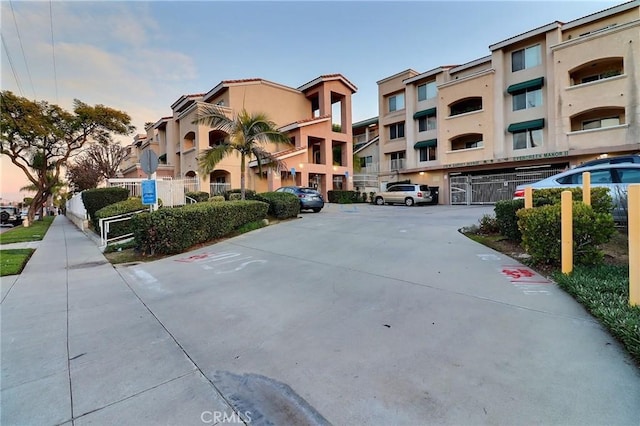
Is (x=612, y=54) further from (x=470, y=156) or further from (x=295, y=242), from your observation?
(x=295, y=242)

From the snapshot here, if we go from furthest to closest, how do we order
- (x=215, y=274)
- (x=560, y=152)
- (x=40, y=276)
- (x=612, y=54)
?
(x=560, y=152), (x=612, y=54), (x=40, y=276), (x=215, y=274)

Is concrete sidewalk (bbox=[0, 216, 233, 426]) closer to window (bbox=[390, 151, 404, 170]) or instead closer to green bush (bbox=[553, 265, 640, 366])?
green bush (bbox=[553, 265, 640, 366])

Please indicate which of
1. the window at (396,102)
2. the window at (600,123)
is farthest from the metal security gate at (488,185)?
the window at (396,102)

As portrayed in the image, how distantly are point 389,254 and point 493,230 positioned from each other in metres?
3.90

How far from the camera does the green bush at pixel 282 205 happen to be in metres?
13.8

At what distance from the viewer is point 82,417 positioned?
86.0 inches

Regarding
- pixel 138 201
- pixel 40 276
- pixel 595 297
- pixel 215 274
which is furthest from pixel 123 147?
pixel 595 297

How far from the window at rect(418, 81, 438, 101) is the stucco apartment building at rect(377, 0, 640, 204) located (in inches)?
3.3

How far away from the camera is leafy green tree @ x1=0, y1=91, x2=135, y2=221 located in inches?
819

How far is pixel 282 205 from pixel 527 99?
1941 centimetres

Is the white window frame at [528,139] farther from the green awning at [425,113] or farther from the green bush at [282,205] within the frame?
the green bush at [282,205]

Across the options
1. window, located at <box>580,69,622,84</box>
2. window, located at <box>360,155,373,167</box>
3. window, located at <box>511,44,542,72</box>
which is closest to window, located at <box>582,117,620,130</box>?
window, located at <box>580,69,622,84</box>

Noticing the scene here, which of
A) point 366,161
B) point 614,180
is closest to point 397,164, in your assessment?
point 366,161

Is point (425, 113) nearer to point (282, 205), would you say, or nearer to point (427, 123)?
point (427, 123)
